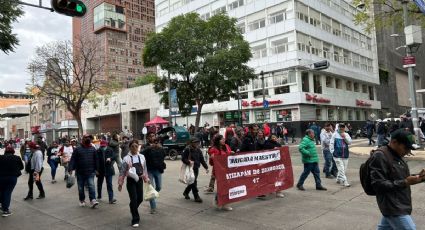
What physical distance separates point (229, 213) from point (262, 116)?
30237mm

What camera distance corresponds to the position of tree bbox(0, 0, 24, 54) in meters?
10.6

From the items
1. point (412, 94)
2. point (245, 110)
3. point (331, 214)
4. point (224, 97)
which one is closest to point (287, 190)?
point (331, 214)

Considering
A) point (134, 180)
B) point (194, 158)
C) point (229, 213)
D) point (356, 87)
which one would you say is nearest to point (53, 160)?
point (194, 158)

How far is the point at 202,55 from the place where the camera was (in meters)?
26.3

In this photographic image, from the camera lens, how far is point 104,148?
33.7 ft

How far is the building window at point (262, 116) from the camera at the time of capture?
37312 mm

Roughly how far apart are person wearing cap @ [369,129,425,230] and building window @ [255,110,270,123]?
110 ft

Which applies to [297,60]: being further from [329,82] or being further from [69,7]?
[69,7]

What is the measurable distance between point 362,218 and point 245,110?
31927 mm

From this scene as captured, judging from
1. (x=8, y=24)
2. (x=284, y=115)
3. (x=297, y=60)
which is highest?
(x=297, y=60)

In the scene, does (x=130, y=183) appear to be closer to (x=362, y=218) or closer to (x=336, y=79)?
(x=362, y=218)

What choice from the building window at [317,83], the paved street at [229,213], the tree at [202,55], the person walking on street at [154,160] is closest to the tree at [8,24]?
the paved street at [229,213]

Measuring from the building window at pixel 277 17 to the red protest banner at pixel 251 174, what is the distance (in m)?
29.1

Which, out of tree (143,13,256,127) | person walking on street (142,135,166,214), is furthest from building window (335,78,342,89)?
person walking on street (142,135,166,214)
